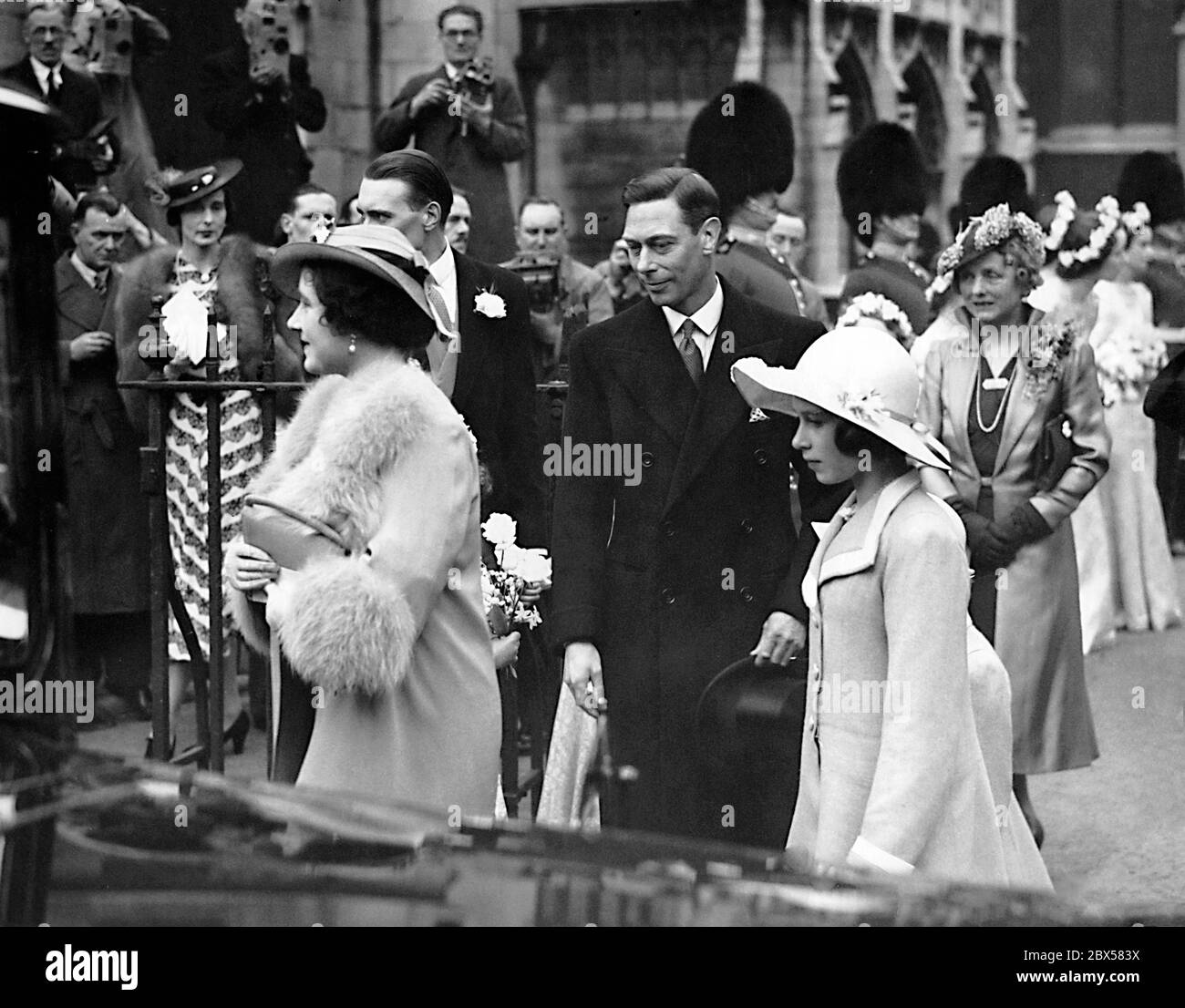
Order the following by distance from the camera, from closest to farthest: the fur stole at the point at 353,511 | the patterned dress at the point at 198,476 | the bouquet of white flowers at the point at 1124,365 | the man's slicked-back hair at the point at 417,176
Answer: the fur stole at the point at 353,511 → the man's slicked-back hair at the point at 417,176 → the patterned dress at the point at 198,476 → the bouquet of white flowers at the point at 1124,365

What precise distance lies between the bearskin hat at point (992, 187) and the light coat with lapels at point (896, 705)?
9074mm

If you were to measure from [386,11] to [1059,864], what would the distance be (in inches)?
373

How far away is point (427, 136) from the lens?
11.4 metres

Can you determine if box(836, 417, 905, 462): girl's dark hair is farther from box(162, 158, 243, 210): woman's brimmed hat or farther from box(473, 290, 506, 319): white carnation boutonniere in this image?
Answer: box(162, 158, 243, 210): woman's brimmed hat

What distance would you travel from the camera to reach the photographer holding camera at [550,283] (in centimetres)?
970

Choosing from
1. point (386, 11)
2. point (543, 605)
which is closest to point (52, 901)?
point (543, 605)

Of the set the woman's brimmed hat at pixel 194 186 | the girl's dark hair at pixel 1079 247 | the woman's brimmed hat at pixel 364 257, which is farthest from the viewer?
the girl's dark hair at pixel 1079 247

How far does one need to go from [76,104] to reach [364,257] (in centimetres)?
625

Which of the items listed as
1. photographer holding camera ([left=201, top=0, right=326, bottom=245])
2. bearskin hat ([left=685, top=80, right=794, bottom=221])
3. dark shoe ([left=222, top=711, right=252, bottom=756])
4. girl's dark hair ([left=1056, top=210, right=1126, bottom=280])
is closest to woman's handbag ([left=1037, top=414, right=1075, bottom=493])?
bearskin hat ([left=685, top=80, right=794, bottom=221])

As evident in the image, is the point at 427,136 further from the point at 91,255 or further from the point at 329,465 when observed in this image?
the point at 329,465

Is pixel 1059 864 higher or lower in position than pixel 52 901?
lower

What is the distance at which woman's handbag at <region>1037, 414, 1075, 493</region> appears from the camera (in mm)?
7652

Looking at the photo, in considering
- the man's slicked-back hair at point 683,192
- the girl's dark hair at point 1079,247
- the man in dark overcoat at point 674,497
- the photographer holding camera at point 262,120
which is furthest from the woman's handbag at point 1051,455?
the girl's dark hair at point 1079,247

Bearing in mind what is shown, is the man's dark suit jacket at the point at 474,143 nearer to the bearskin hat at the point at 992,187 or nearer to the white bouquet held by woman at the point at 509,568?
the bearskin hat at the point at 992,187
